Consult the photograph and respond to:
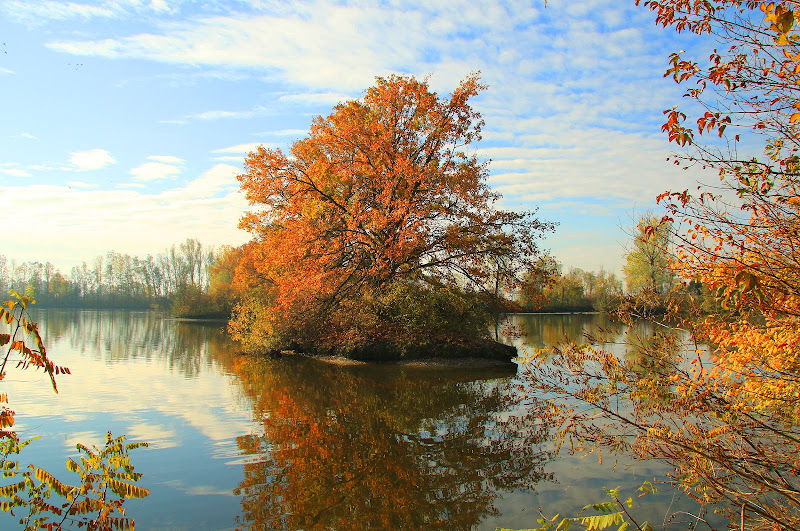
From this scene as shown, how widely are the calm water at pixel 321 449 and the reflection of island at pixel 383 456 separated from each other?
0.09 ft

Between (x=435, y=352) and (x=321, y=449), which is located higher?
(x=435, y=352)

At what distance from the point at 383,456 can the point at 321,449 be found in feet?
3.45

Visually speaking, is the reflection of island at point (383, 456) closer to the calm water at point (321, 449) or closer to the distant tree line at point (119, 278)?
the calm water at point (321, 449)

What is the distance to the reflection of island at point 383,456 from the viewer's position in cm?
602

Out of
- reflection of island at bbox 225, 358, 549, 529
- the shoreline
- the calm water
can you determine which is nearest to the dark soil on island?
the shoreline

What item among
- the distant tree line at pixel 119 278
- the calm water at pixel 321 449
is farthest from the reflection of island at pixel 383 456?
the distant tree line at pixel 119 278

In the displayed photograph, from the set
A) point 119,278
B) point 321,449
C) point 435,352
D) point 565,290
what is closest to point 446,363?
point 435,352

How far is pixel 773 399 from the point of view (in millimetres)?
4668

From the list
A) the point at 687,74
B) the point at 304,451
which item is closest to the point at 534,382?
the point at 687,74

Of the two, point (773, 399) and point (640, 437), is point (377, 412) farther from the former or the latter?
point (773, 399)

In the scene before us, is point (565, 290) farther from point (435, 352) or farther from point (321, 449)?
point (321, 449)

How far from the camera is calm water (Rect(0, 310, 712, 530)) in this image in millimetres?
6086

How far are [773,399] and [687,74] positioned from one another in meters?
3.01

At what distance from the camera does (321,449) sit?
841cm
